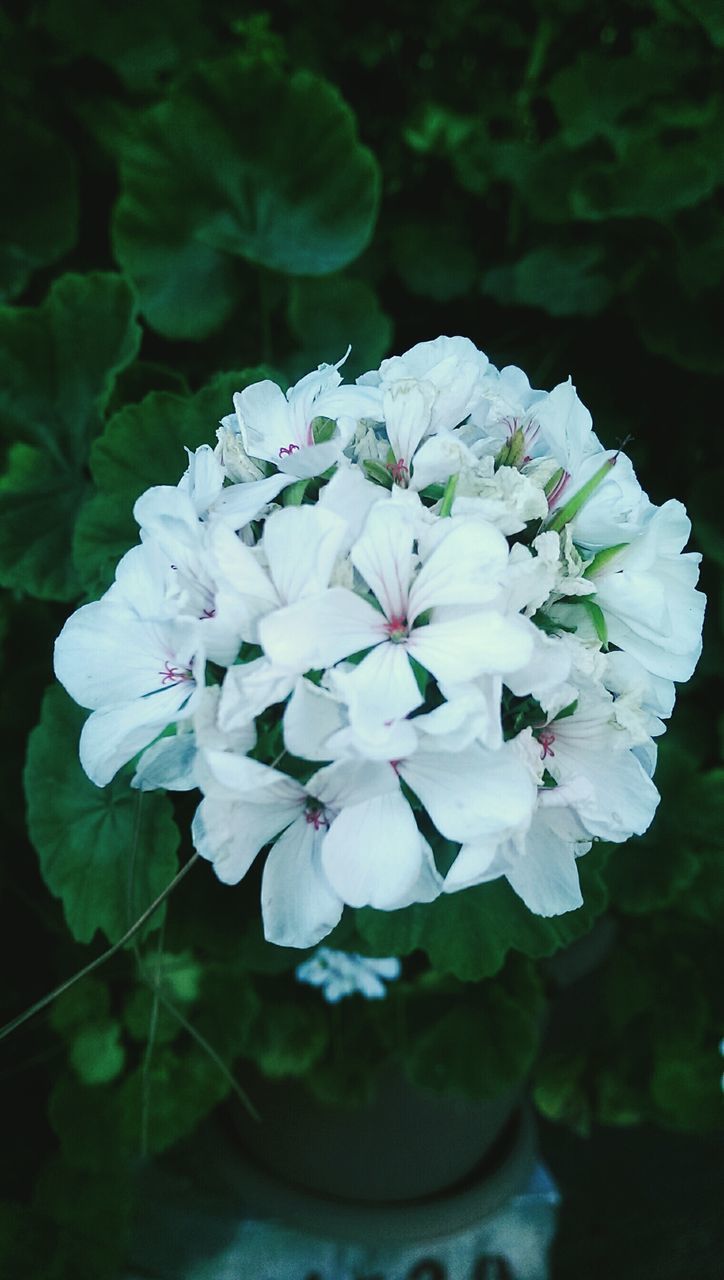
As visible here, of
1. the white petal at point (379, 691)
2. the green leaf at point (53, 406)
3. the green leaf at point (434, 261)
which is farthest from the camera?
the green leaf at point (434, 261)

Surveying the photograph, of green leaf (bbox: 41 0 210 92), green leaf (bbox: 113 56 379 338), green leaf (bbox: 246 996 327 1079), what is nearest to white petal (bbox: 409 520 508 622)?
green leaf (bbox: 113 56 379 338)

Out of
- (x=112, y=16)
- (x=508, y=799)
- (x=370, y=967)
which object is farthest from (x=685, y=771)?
(x=112, y=16)

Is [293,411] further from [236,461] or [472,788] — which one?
[472,788]

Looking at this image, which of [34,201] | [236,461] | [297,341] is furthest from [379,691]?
[34,201]

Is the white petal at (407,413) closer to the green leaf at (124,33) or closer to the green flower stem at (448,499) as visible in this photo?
the green flower stem at (448,499)

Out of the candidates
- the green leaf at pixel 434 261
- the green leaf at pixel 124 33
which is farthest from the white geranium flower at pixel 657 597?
the green leaf at pixel 124 33

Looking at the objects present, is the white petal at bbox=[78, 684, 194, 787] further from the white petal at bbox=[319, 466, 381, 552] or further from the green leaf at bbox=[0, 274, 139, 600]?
the green leaf at bbox=[0, 274, 139, 600]

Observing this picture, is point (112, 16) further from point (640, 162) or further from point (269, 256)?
point (640, 162)
